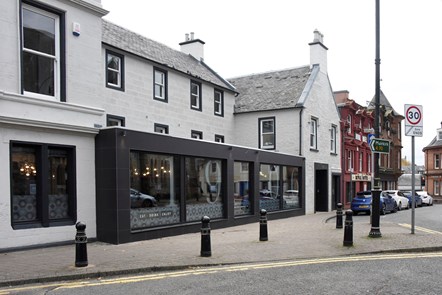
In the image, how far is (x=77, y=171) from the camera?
11820mm

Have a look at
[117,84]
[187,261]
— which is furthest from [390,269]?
[117,84]

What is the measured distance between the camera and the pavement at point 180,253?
26.5 ft

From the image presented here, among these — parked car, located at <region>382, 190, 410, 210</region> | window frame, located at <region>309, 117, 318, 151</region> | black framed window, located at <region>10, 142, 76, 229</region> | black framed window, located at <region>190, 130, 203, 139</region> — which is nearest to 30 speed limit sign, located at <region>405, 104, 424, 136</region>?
black framed window, located at <region>10, 142, 76, 229</region>

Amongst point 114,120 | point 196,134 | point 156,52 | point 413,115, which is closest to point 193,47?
point 156,52

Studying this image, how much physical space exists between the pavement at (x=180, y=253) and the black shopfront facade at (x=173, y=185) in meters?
0.75

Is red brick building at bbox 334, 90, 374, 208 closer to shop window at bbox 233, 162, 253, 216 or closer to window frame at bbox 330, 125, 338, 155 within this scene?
window frame at bbox 330, 125, 338, 155

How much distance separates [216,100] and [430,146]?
49.0 metres

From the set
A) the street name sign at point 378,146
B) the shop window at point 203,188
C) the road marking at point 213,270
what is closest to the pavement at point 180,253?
the road marking at point 213,270

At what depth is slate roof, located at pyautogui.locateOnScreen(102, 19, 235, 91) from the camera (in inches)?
716

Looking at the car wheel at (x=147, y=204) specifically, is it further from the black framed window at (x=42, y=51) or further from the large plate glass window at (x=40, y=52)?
the large plate glass window at (x=40, y=52)

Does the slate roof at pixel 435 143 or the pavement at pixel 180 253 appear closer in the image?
the pavement at pixel 180 253

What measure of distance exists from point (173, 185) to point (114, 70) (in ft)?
19.7

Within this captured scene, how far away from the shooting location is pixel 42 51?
444 inches

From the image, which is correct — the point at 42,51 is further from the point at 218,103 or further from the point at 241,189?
the point at 218,103
